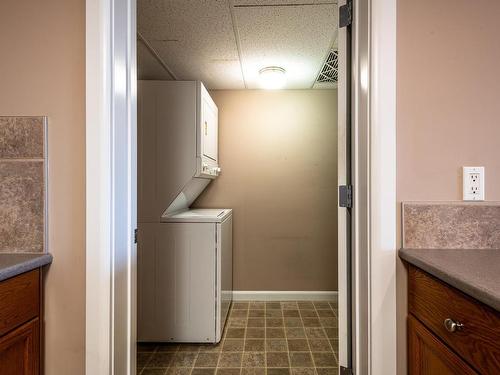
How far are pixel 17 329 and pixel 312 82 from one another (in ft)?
9.18

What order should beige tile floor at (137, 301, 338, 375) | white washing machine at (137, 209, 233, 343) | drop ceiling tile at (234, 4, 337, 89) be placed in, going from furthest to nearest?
white washing machine at (137, 209, 233, 343)
beige tile floor at (137, 301, 338, 375)
drop ceiling tile at (234, 4, 337, 89)

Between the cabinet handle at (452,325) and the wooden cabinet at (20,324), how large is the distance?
4.06ft

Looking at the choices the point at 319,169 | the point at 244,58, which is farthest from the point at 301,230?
the point at 244,58

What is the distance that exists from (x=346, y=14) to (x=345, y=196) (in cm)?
73

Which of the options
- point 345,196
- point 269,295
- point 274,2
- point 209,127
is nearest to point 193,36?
point 274,2

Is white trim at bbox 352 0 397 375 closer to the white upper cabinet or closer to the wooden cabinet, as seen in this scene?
the wooden cabinet

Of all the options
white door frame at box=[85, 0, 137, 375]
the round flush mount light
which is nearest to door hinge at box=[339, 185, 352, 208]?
white door frame at box=[85, 0, 137, 375]

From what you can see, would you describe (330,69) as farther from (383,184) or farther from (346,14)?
(383,184)

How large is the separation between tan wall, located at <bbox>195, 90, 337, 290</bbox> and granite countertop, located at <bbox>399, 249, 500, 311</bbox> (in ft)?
6.78

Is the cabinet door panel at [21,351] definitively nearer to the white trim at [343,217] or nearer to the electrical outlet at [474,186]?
the white trim at [343,217]

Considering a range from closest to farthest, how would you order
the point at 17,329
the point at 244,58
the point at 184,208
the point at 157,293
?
the point at 17,329 → the point at 157,293 → the point at 244,58 → the point at 184,208

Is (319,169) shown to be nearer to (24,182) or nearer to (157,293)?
(157,293)

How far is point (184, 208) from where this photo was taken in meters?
2.72

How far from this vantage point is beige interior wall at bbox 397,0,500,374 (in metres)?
1.01
